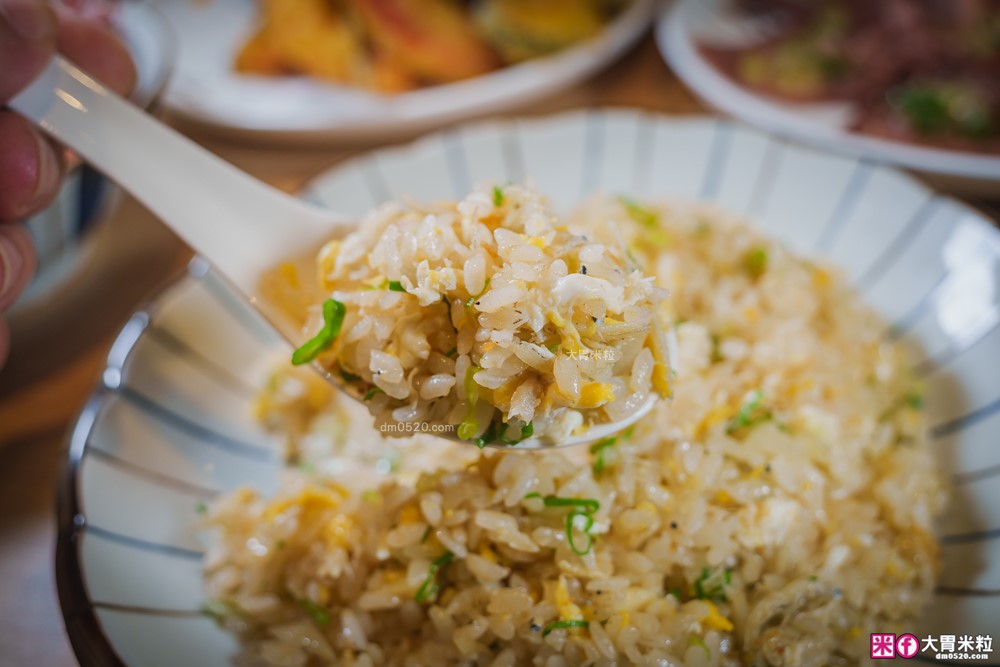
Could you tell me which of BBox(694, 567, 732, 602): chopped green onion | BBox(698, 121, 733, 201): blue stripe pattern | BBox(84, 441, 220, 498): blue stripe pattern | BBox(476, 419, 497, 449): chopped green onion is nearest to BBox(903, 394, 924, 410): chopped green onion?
BBox(694, 567, 732, 602): chopped green onion

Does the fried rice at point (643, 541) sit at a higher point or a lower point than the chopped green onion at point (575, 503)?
lower

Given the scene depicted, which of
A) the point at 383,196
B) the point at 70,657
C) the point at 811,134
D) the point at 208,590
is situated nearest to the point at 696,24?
the point at 811,134

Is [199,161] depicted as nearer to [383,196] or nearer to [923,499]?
[383,196]

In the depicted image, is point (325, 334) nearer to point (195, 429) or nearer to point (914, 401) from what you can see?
point (195, 429)

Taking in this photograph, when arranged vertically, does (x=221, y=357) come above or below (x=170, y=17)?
below

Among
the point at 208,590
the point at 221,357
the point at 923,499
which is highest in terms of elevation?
the point at 221,357

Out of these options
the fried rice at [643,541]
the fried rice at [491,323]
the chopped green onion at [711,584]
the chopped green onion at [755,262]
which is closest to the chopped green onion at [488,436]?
the fried rice at [491,323]

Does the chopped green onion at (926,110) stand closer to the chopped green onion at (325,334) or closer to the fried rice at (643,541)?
the fried rice at (643,541)

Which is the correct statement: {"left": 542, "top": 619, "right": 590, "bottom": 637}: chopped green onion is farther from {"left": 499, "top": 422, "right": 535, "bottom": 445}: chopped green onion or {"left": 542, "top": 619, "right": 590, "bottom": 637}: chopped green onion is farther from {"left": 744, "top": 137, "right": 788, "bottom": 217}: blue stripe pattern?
{"left": 744, "top": 137, "right": 788, "bottom": 217}: blue stripe pattern
